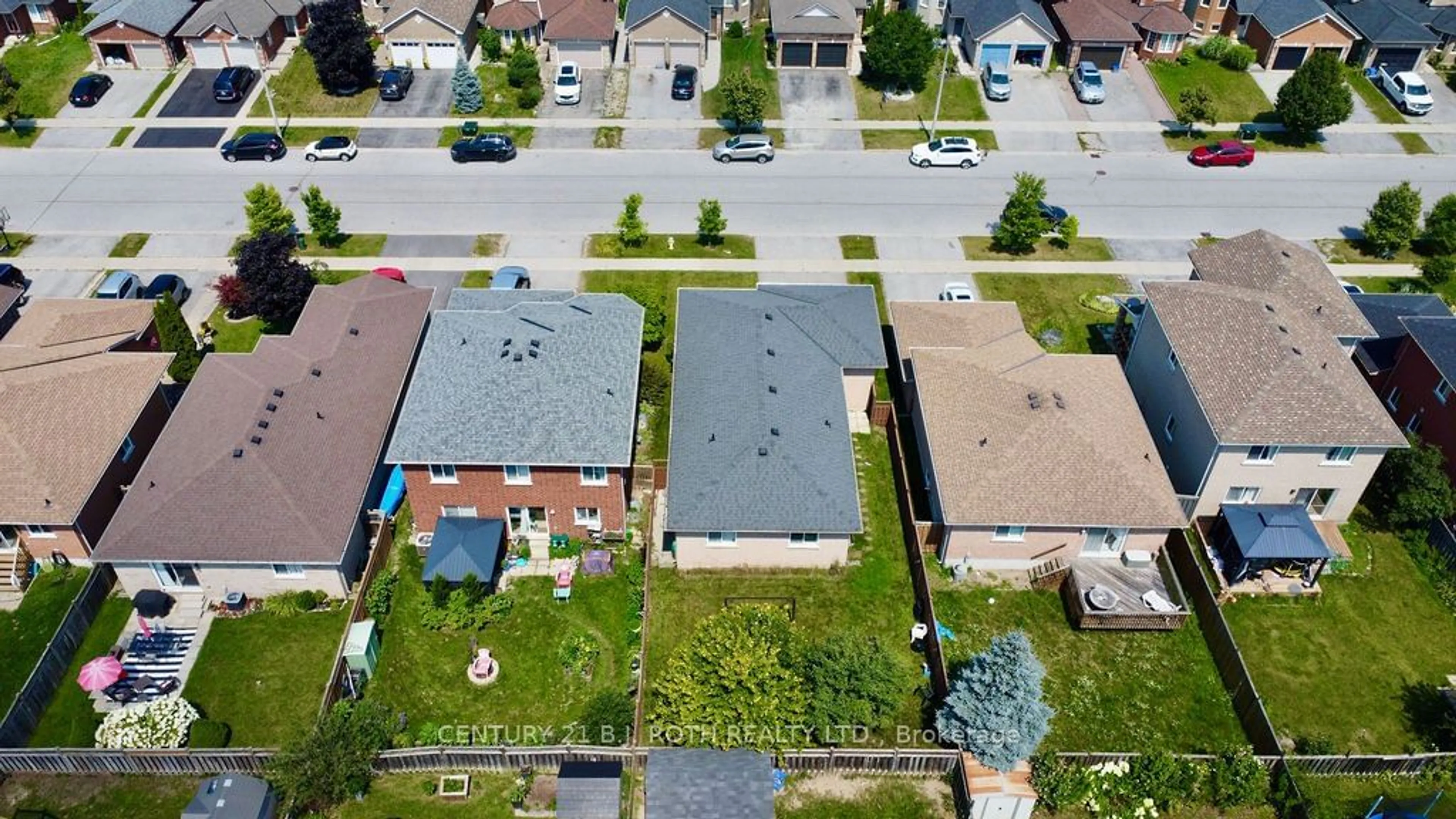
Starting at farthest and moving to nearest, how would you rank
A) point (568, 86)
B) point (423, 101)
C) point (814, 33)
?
point (814, 33) < point (423, 101) < point (568, 86)

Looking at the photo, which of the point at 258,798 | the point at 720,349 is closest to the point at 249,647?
the point at 258,798

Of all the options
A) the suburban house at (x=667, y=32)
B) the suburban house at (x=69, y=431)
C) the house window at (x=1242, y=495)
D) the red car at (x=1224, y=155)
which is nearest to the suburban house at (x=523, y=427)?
the suburban house at (x=69, y=431)

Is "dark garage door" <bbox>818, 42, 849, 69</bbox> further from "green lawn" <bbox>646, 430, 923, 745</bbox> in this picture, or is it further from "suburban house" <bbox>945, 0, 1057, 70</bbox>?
"green lawn" <bbox>646, 430, 923, 745</bbox>

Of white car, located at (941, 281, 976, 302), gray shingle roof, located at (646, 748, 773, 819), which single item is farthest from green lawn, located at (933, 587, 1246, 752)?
white car, located at (941, 281, 976, 302)

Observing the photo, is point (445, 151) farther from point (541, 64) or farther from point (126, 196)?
point (126, 196)

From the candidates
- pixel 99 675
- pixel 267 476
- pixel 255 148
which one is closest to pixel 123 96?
pixel 255 148

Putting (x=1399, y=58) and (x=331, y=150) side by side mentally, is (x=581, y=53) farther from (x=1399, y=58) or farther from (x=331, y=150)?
(x=1399, y=58)

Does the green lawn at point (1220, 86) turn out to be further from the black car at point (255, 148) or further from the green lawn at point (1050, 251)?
the black car at point (255, 148)
